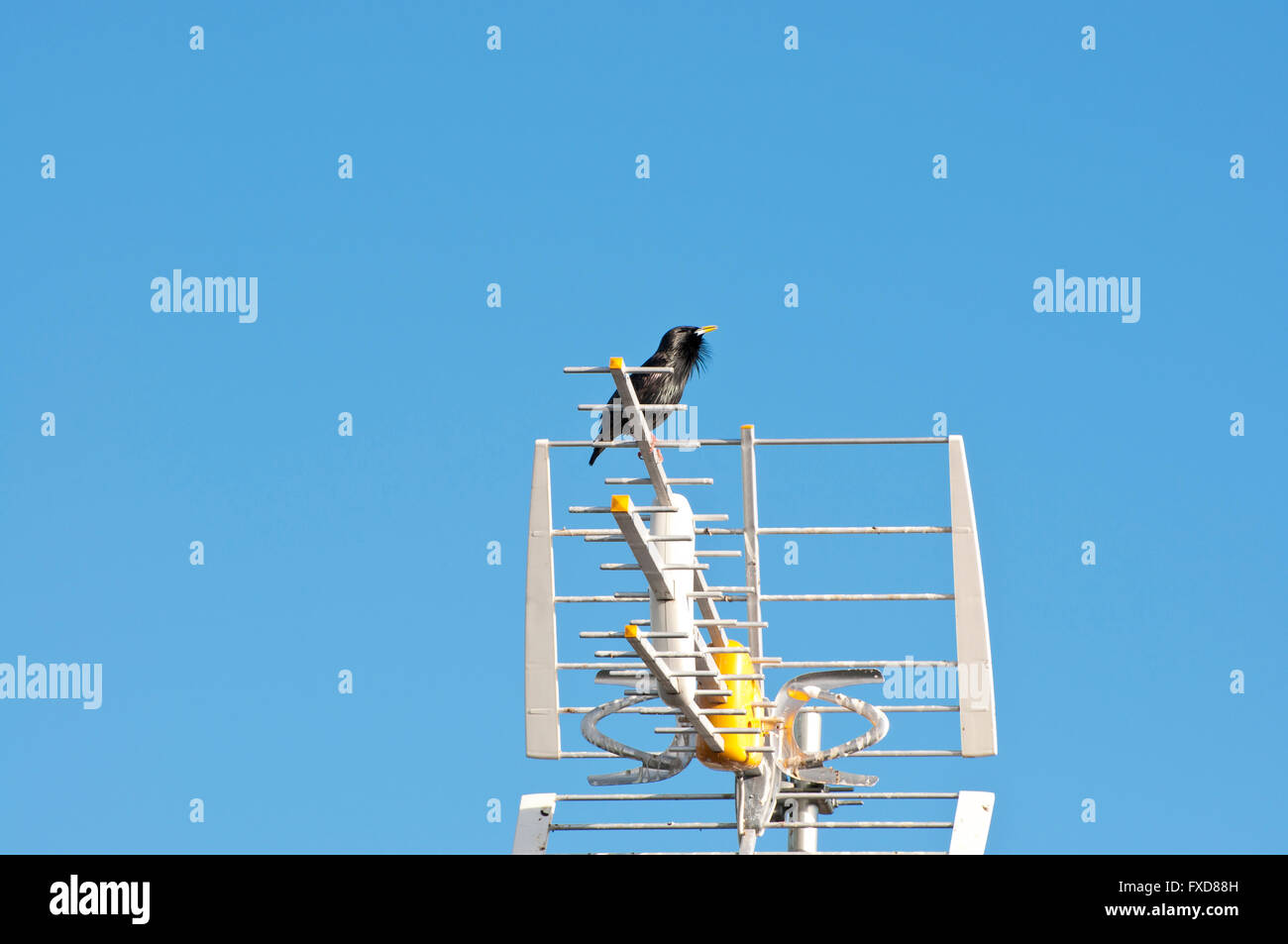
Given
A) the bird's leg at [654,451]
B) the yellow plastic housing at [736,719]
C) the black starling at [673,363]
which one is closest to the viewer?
the bird's leg at [654,451]

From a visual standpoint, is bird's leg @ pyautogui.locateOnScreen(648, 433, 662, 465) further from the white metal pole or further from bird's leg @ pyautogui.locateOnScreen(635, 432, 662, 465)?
the white metal pole

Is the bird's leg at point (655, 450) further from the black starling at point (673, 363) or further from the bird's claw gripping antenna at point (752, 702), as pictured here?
the black starling at point (673, 363)

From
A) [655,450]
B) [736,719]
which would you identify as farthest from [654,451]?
[736,719]

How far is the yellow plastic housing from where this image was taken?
560 inches

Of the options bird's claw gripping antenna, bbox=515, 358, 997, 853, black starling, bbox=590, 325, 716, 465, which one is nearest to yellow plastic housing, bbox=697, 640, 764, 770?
bird's claw gripping antenna, bbox=515, 358, 997, 853

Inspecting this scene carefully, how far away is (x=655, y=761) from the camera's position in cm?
1532

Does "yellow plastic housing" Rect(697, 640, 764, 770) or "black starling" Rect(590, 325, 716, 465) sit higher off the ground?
"black starling" Rect(590, 325, 716, 465)

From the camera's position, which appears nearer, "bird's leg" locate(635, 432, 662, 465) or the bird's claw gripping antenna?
"bird's leg" locate(635, 432, 662, 465)

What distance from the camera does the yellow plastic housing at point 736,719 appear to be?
1423cm

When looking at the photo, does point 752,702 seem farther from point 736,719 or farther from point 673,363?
point 673,363

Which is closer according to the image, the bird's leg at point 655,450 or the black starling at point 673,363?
the bird's leg at point 655,450

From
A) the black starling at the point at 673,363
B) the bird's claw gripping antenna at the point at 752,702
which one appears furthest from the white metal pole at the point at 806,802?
the black starling at the point at 673,363

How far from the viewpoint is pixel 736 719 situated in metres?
14.4
